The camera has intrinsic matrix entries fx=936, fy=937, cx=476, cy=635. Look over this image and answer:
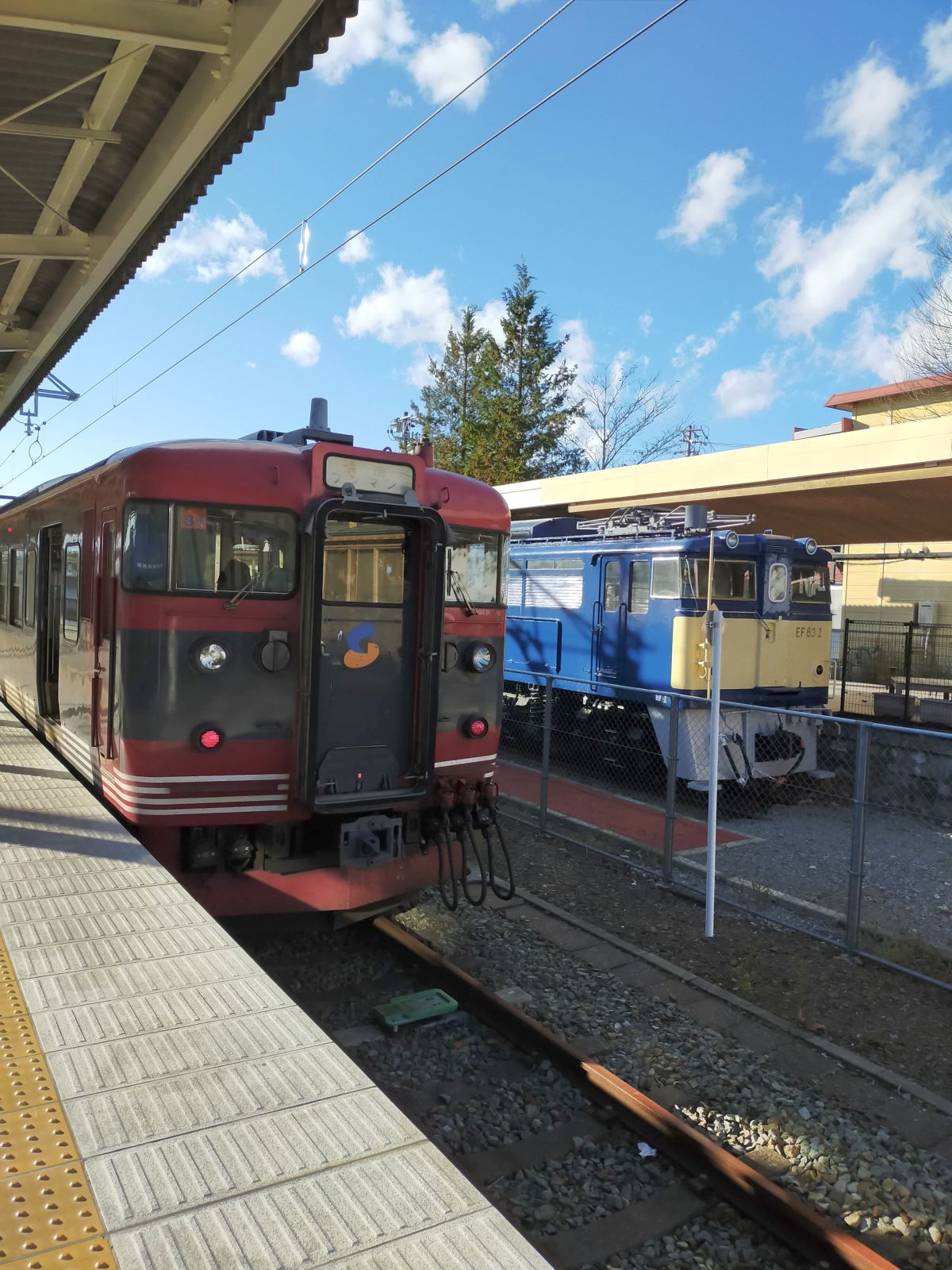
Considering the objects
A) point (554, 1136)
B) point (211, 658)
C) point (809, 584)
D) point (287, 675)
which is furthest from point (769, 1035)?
point (809, 584)

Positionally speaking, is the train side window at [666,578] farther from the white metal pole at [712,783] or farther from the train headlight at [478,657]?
the train headlight at [478,657]

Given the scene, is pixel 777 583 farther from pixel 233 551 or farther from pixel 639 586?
pixel 233 551

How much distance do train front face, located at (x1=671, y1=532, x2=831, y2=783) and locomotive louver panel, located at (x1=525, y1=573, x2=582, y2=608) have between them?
2111 millimetres

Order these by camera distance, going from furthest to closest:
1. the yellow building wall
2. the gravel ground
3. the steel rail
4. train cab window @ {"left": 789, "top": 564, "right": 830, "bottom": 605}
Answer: the yellow building wall, train cab window @ {"left": 789, "top": 564, "right": 830, "bottom": 605}, the gravel ground, the steel rail

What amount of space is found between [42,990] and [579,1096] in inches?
103

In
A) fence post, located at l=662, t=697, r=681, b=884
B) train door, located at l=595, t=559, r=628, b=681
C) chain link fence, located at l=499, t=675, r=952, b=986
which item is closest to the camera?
chain link fence, located at l=499, t=675, r=952, b=986

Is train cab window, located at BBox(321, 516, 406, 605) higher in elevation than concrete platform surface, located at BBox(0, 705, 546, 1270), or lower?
higher

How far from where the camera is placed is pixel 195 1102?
104 inches

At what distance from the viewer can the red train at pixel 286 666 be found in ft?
16.9

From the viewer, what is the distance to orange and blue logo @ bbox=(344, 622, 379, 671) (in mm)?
5508

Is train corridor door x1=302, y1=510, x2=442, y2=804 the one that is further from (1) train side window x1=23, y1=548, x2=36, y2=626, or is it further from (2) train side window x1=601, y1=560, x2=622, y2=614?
(2) train side window x1=601, y1=560, x2=622, y2=614

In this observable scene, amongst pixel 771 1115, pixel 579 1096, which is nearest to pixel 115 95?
pixel 579 1096

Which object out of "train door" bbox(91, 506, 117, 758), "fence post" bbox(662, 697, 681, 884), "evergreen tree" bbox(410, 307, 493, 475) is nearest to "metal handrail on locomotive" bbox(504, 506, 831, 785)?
"fence post" bbox(662, 697, 681, 884)

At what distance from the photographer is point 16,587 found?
9648 mm
